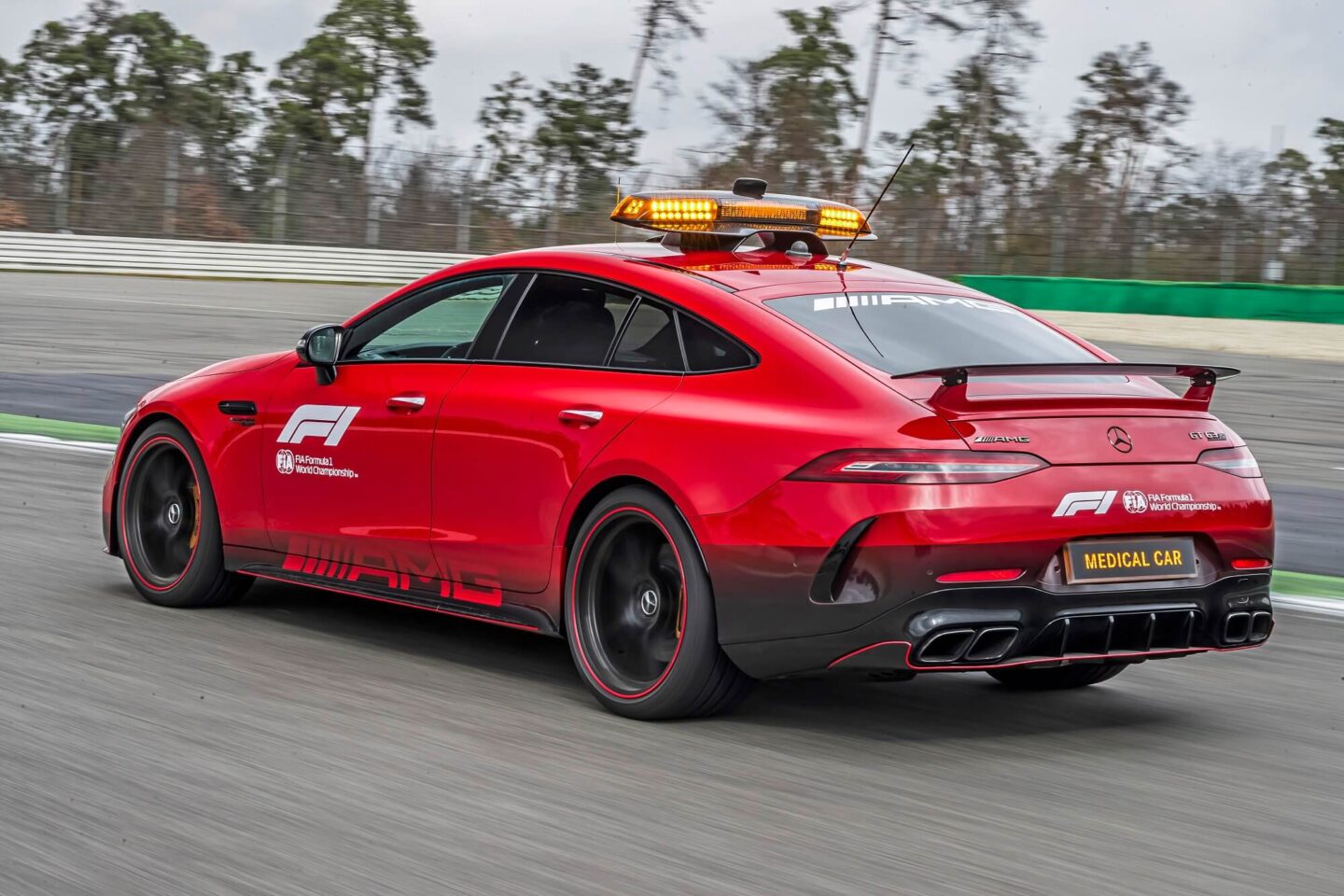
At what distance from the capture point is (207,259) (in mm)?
40562

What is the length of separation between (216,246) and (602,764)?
37.5 m

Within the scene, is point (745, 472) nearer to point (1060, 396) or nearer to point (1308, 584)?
point (1060, 396)

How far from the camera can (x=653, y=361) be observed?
5.71 metres

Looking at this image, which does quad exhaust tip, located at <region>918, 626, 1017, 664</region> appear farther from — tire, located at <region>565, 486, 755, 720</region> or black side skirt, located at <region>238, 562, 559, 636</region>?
black side skirt, located at <region>238, 562, 559, 636</region>

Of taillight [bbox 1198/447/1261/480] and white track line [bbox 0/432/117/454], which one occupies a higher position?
taillight [bbox 1198/447/1261/480]

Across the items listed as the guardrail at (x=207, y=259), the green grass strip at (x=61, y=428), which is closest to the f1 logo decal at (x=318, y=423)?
the green grass strip at (x=61, y=428)

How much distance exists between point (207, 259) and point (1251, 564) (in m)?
37.4

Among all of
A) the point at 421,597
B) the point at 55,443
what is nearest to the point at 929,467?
the point at 421,597

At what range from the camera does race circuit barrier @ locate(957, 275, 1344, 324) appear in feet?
93.1

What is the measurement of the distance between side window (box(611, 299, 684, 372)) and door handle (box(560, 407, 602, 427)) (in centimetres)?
19

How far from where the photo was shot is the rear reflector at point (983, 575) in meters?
4.91

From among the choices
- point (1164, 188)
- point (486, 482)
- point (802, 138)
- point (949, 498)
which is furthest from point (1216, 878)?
point (802, 138)

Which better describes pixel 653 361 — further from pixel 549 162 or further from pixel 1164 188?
pixel 549 162

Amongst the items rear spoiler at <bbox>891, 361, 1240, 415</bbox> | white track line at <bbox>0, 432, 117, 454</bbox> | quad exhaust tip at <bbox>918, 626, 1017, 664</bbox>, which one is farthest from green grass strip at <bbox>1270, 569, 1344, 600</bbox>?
white track line at <bbox>0, 432, 117, 454</bbox>
